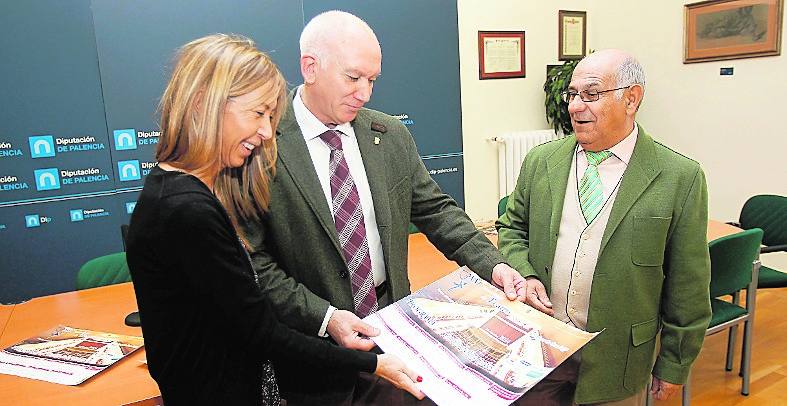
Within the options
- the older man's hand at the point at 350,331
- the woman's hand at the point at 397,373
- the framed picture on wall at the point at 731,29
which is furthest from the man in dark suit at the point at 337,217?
the framed picture on wall at the point at 731,29

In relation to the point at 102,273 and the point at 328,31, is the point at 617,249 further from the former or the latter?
the point at 102,273

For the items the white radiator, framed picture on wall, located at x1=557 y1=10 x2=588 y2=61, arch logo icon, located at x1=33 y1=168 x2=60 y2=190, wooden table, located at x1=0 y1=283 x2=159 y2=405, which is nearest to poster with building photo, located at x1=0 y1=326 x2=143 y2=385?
wooden table, located at x1=0 y1=283 x2=159 y2=405

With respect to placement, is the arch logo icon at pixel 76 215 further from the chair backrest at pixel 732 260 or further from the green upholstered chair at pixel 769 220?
the green upholstered chair at pixel 769 220

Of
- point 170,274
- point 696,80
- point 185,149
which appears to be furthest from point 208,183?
point 696,80

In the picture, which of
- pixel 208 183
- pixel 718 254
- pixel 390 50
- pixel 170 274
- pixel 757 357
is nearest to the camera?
pixel 170 274

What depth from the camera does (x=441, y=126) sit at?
186 inches

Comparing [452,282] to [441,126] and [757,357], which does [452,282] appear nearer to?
[757,357]

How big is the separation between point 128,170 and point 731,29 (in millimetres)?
4593

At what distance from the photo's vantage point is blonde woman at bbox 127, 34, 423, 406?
990mm

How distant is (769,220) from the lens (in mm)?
3590

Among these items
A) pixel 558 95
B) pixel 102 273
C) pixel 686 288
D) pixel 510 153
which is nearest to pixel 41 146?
pixel 102 273

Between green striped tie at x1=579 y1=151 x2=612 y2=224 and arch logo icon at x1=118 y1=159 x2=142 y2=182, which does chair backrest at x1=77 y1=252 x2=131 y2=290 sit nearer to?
arch logo icon at x1=118 y1=159 x2=142 y2=182

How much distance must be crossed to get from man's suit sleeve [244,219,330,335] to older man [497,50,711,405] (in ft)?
1.99

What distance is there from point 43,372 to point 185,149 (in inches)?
44.0
